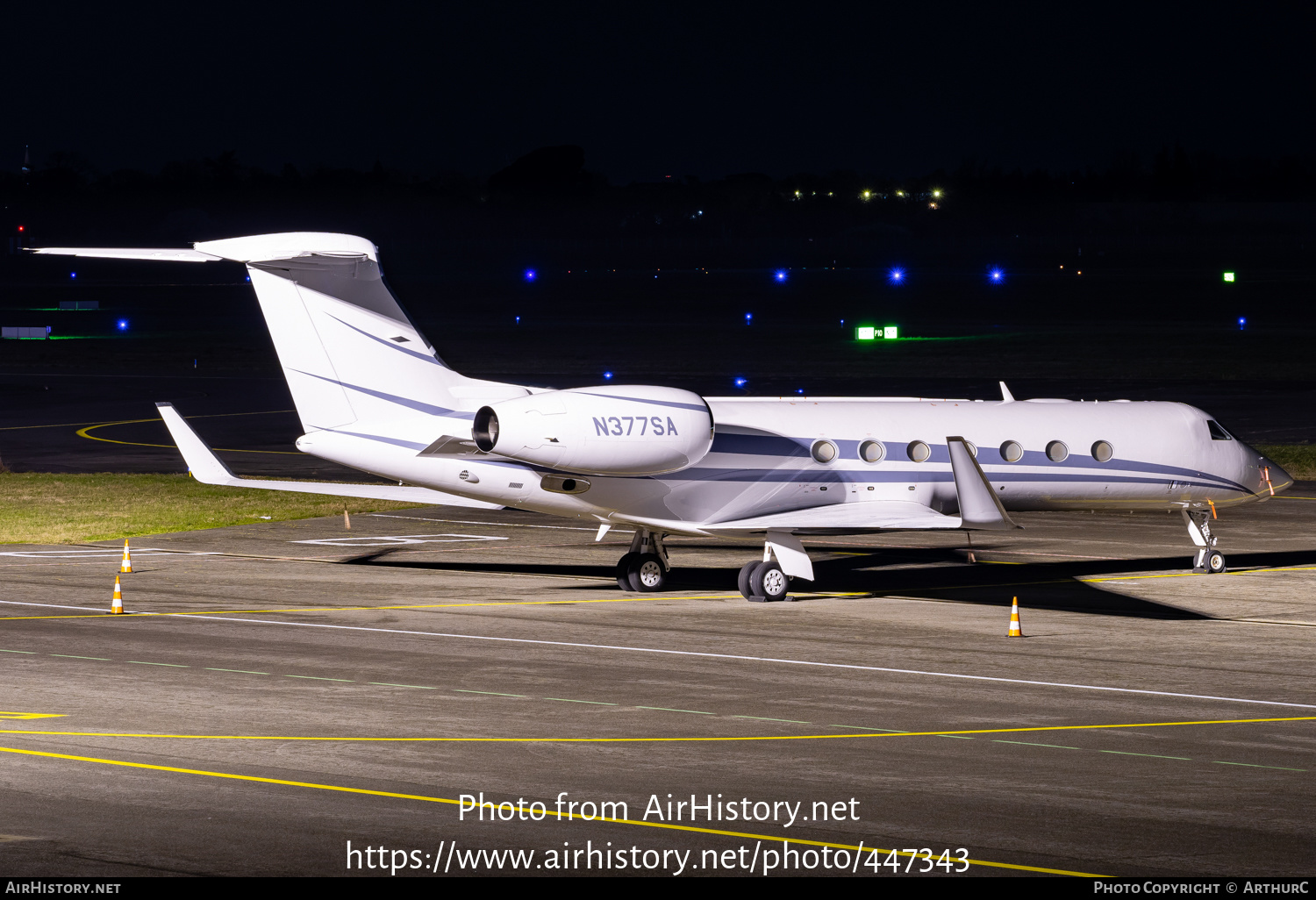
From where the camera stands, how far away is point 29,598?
83.0 feet

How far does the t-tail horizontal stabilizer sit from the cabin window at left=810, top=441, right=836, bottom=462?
15.9 ft

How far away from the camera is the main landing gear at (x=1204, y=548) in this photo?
28.1 m

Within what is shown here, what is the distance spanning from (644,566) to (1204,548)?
31.4 feet

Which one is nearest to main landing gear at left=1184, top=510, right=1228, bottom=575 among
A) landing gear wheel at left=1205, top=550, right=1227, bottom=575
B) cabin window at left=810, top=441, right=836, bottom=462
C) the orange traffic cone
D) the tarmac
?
landing gear wheel at left=1205, top=550, right=1227, bottom=575

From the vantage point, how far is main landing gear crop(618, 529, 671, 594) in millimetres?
26328

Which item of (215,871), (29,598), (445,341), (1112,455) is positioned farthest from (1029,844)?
(445,341)

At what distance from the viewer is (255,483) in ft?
87.6

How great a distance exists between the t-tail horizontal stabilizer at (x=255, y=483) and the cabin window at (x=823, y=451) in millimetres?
4847

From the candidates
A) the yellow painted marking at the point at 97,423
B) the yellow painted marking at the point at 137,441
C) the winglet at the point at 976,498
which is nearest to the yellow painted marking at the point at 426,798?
the winglet at the point at 976,498

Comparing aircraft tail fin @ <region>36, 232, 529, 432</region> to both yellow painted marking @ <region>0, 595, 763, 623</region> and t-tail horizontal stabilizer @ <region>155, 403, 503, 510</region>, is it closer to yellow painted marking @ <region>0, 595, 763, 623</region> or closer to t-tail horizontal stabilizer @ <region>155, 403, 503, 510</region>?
t-tail horizontal stabilizer @ <region>155, 403, 503, 510</region>

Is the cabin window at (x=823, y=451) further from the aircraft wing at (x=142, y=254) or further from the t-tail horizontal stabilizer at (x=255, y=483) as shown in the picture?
the aircraft wing at (x=142, y=254)

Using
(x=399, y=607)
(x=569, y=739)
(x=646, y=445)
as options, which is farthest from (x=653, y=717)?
(x=399, y=607)

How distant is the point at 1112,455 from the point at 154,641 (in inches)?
595
